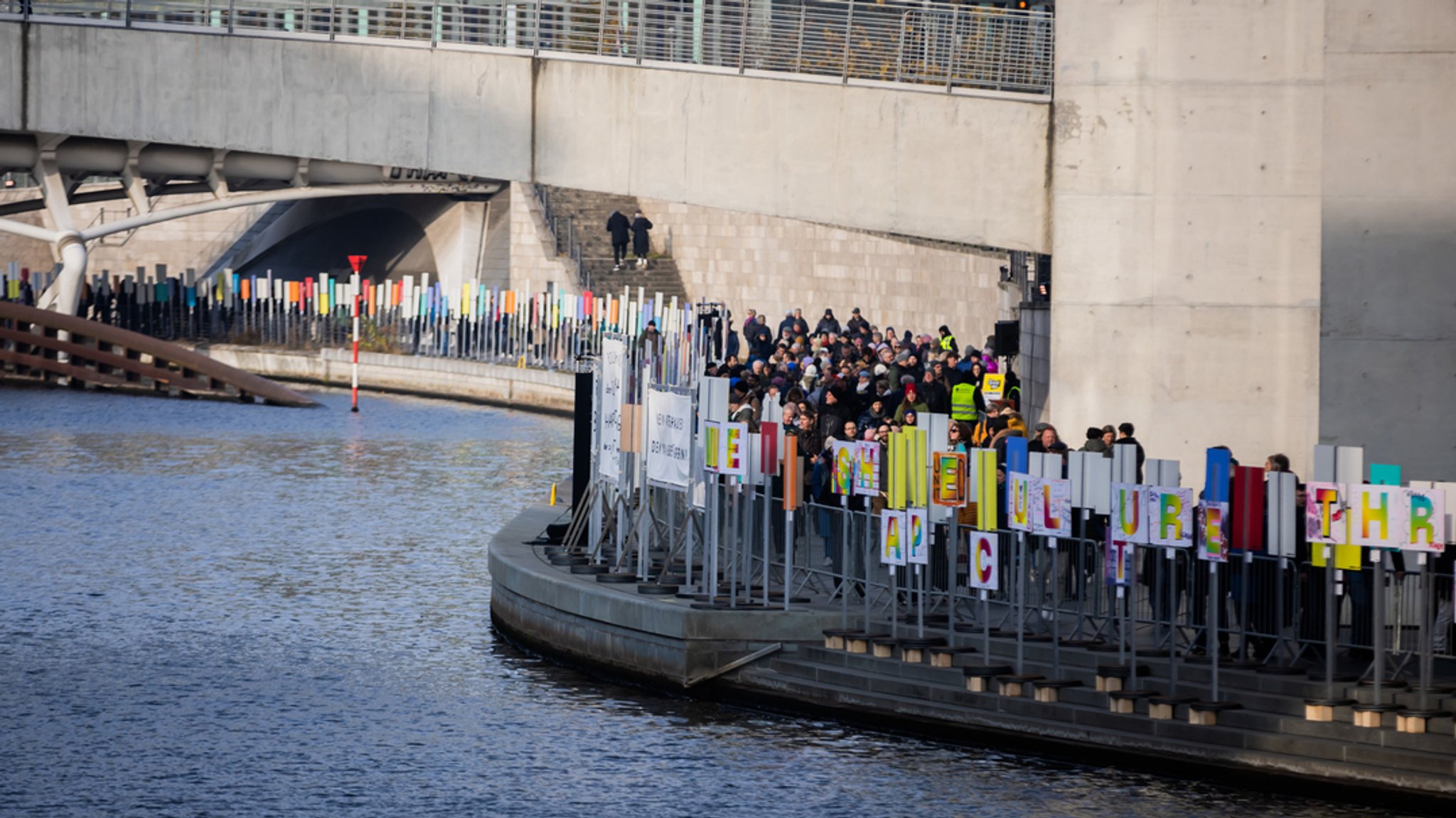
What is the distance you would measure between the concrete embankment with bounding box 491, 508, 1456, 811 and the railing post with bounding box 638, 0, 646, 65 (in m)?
14.4

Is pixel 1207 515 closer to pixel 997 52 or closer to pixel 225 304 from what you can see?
pixel 997 52

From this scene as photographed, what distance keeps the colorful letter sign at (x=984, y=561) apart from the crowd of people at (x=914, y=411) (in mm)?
704

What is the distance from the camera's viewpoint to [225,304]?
5200 centimetres

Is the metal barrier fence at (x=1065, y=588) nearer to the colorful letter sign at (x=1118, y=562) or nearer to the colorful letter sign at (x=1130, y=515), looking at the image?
the colorful letter sign at (x=1118, y=562)

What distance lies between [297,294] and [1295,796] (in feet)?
129

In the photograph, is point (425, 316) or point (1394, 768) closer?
point (1394, 768)

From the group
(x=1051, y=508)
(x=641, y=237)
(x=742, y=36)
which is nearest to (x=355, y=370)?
(x=742, y=36)

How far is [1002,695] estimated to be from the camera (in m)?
14.7

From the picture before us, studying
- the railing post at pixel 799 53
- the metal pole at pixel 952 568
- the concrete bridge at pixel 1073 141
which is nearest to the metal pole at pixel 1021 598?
the metal pole at pixel 952 568

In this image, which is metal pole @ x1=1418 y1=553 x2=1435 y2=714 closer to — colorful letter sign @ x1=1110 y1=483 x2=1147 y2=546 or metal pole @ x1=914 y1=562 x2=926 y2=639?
colorful letter sign @ x1=1110 y1=483 x2=1147 y2=546

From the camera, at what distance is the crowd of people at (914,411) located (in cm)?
1471

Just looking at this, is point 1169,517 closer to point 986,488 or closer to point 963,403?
point 986,488

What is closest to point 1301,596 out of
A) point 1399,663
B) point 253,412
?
point 1399,663

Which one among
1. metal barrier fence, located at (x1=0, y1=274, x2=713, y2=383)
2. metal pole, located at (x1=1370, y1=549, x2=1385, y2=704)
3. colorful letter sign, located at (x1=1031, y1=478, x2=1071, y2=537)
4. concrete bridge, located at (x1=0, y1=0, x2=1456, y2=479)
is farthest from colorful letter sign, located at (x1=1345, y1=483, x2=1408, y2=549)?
metal barrier fence, located at (x1=0, y1=274, x2=713, y2=383)
